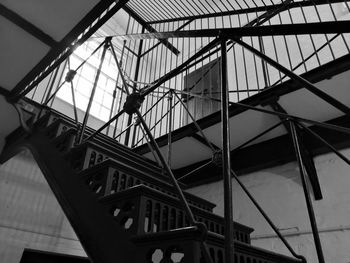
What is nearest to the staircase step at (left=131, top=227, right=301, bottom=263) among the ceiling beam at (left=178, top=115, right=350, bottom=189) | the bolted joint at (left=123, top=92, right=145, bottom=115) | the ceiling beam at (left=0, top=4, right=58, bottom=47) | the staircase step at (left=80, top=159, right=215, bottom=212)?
the staircase step at (left=80, top=159, right=215, bottom=212)

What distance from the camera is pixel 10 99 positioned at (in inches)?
110

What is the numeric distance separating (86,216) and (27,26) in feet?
5.37

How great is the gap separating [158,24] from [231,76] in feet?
9.00

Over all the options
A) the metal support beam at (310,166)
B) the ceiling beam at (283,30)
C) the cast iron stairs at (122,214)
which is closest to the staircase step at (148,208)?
the cast iron stairs at (122,214)

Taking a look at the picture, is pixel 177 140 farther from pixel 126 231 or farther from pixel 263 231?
pixel 126 231

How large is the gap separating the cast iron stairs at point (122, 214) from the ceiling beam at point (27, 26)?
834 millimetres

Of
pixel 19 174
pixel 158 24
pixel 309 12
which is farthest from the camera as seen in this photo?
pixel 158 24

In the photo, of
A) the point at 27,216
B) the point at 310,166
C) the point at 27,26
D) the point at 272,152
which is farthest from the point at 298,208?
the point at 27,216

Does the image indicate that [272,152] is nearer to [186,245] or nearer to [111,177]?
[111,177]

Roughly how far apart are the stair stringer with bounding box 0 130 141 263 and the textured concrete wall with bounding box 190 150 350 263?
1.90 meters

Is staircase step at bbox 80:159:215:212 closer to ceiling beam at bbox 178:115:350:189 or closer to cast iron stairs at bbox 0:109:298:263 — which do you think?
cast iron stairs at bbox 0:109:298:263

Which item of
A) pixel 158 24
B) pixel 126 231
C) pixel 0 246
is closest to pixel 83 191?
pixel 126 231

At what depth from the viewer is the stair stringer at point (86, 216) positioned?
116 cm

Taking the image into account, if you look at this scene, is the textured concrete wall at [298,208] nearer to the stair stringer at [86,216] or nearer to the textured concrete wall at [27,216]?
the stair stringer at [86,216]
